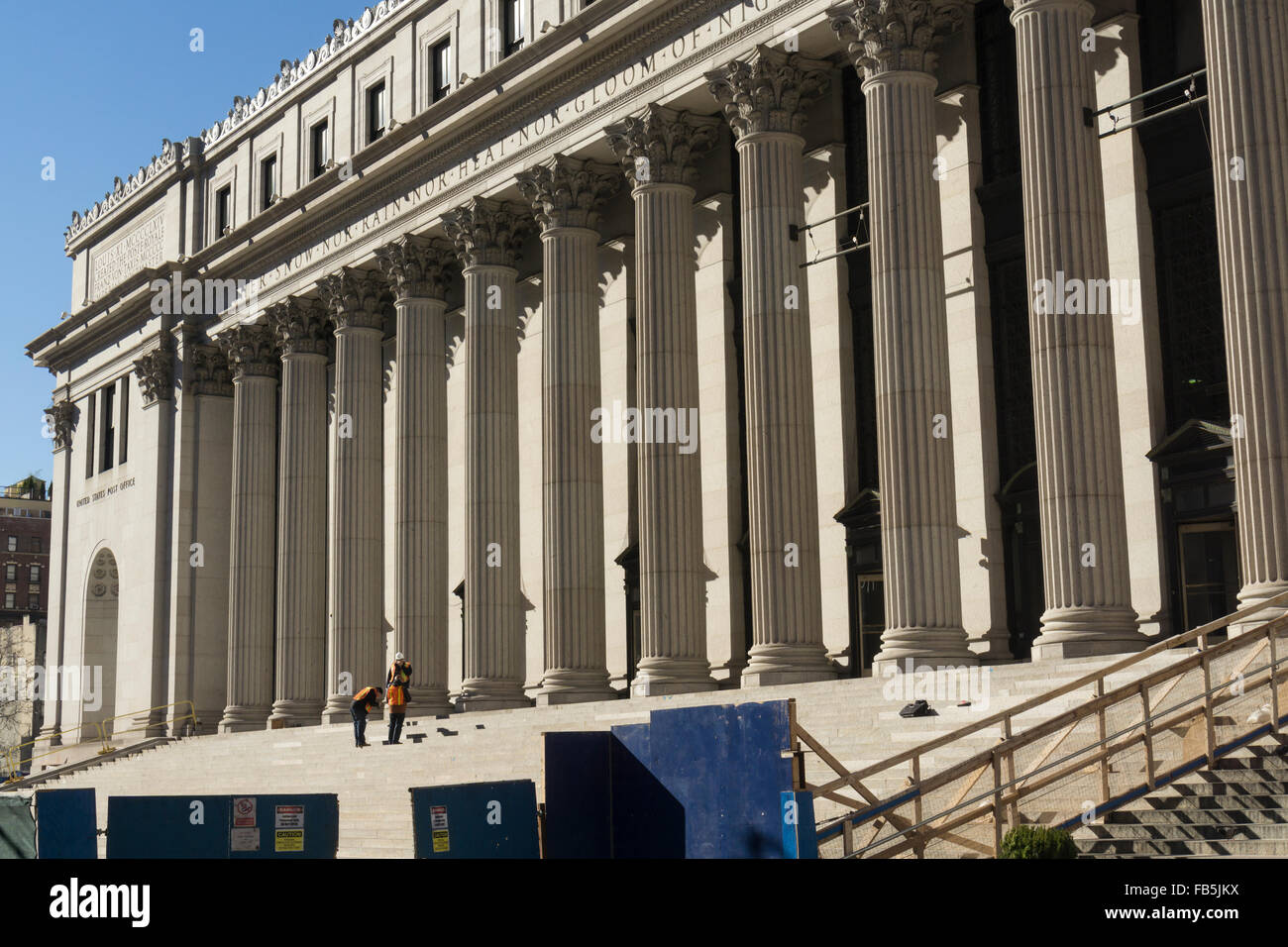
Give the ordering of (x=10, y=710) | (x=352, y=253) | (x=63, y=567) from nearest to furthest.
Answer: (x=352, y=253) < (x=63, y=567) < (x=10, y=710)

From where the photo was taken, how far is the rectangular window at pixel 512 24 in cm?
4122

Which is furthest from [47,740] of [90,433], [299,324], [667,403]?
[667,403]

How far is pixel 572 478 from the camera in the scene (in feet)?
119

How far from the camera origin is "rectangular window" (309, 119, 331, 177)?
4981 centimetres

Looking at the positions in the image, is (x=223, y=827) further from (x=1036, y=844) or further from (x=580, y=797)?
(x=1036, y=844)

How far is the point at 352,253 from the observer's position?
46.0 meters

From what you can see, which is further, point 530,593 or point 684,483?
point 530,593

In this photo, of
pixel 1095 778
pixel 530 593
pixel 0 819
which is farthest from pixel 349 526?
pixel 1095 778

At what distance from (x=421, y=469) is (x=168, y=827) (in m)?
24.1

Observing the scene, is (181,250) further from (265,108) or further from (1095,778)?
(1095,778)

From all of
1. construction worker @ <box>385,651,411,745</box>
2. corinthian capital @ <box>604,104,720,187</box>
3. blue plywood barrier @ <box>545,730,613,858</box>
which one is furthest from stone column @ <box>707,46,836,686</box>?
blue plywood barrier @ <box>545,730,613,858</box>

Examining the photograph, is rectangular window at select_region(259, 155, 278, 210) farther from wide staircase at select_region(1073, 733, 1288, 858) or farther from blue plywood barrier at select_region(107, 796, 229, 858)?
wide staircase at select_region(1073, 733, 1288, 858)

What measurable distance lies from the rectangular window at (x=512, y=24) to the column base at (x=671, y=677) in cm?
1786
